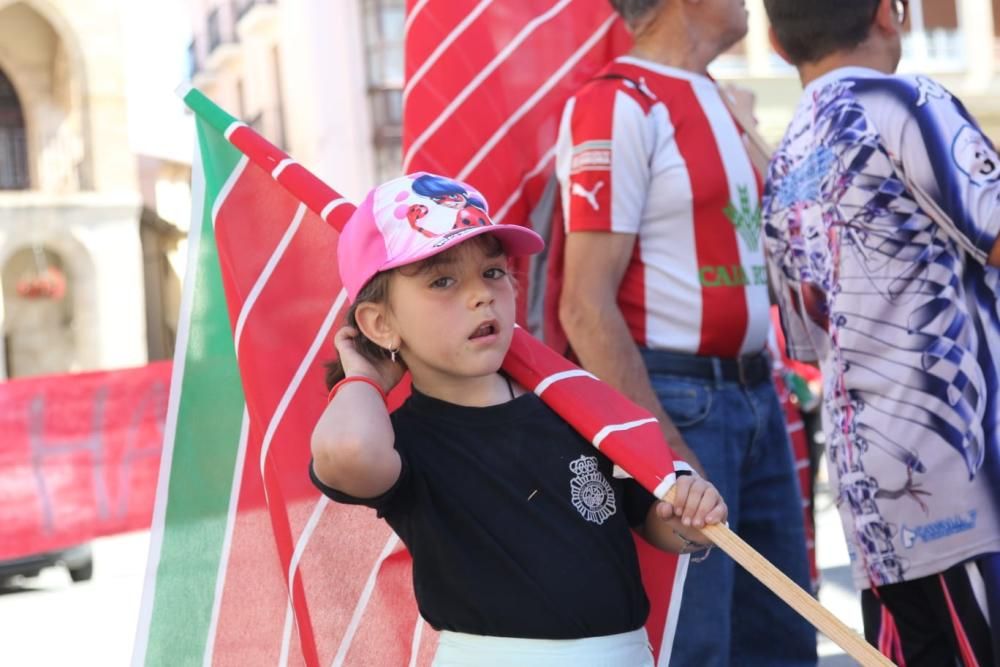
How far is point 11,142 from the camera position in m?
33.1

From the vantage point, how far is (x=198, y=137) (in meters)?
3.24

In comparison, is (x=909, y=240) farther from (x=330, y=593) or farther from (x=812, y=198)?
(x=330, y=593)

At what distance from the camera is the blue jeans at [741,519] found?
136 inches

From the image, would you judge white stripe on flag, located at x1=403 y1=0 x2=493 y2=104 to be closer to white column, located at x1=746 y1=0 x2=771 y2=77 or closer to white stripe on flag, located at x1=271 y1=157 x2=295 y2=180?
white stripe on flag, located at x1=271 y1=157 x2=295 y2=180

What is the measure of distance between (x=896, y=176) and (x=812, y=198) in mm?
272

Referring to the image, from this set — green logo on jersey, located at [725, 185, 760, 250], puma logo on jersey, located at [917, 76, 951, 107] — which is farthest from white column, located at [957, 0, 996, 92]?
puma logo on jersey, located at [917, 76, 951, 107]

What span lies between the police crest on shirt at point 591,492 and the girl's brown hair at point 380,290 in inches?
14.4

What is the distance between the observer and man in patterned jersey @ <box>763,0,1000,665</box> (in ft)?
10.1

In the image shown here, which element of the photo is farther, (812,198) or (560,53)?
(560,53)

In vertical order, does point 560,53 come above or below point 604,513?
above


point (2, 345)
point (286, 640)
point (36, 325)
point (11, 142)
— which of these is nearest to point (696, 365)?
point (286, 640)

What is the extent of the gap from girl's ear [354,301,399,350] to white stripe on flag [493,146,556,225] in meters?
1.17

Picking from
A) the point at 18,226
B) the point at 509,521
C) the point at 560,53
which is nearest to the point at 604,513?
the point at 509,521

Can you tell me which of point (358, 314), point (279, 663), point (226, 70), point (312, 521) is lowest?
point (279, 663)
